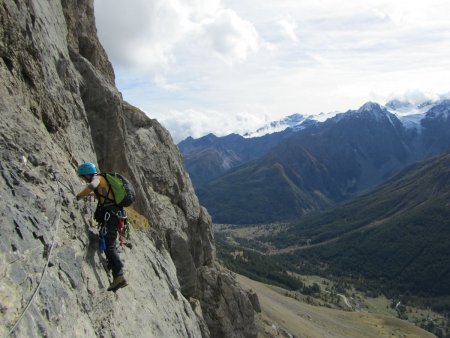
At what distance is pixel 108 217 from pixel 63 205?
5.41 feet

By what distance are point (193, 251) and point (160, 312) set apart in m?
19.8

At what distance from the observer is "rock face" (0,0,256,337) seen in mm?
12609

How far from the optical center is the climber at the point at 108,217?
658 inches

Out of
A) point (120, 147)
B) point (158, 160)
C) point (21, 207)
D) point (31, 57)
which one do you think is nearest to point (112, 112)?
point (120, 147)

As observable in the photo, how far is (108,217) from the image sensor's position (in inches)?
662

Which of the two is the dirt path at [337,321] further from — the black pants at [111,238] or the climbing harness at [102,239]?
the climbing harness at [102,239]

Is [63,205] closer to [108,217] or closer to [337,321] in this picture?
[108,217]

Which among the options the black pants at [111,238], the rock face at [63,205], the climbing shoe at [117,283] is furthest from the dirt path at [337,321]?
the black pants at [111,238]

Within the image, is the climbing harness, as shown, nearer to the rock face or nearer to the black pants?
the black pants

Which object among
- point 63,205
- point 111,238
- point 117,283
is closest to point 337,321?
point 117,283

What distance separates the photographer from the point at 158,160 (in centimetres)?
3981

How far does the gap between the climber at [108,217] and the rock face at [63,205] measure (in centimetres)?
52

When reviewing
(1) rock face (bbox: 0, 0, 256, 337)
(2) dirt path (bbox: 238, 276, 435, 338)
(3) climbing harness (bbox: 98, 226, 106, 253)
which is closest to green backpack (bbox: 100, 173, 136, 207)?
(3) climbing harness (bbox: 98, 226, 106, 253)

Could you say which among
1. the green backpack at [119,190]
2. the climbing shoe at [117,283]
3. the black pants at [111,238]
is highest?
the green backpack at [119,190]
